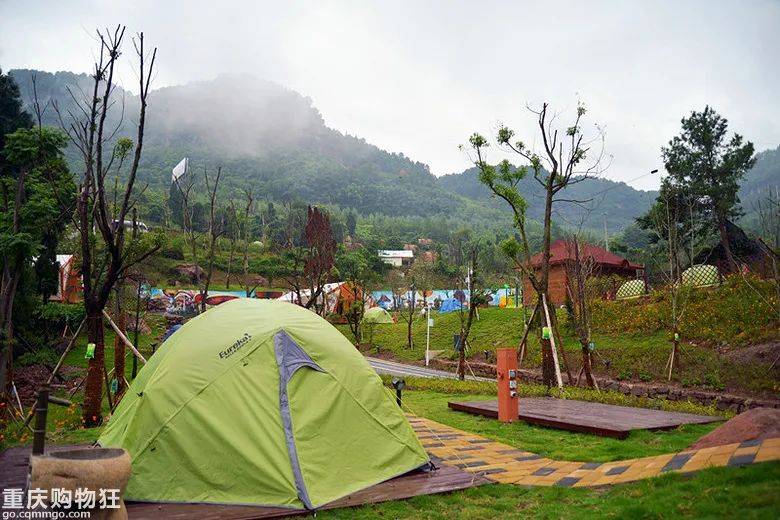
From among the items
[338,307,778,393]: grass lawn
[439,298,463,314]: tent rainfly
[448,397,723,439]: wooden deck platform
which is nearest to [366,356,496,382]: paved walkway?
[338,307,778,393]: grass lawn

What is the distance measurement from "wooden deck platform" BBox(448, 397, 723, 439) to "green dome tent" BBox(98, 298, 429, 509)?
3418 millimetres

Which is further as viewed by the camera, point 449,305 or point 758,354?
point 449,305

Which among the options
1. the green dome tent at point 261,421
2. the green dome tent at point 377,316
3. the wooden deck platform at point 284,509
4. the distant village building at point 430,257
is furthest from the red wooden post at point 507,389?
the distant village building at point 430,257

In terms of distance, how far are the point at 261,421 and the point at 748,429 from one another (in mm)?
4946

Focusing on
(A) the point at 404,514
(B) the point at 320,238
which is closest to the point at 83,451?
(A) the point at 404,514

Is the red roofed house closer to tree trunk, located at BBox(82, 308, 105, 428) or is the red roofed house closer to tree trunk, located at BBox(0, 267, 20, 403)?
tree trunk, located at BBox(82, 308, 105, 428)

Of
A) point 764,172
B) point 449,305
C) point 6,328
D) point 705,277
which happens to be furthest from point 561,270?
point 764,172

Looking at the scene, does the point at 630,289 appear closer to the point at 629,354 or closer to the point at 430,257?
the point at 629,354

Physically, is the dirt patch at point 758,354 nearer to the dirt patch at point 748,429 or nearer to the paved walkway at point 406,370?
the paved walkway at point 406,370

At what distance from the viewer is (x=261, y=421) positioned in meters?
5.50

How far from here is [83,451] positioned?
4.26 m

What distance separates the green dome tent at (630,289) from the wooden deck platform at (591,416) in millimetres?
14692

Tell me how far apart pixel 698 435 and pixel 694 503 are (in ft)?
15.3

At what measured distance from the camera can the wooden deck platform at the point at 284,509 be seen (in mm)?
4758
